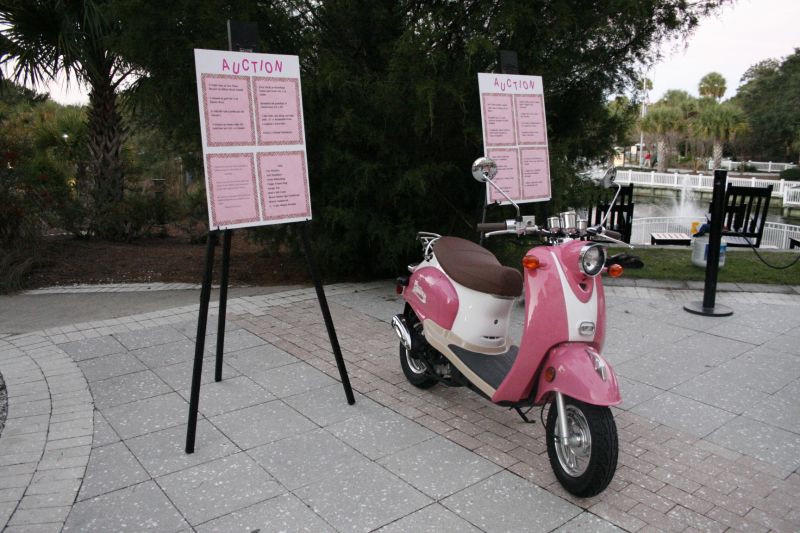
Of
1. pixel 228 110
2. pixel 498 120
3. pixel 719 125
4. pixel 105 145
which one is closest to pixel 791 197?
pixel 719 125

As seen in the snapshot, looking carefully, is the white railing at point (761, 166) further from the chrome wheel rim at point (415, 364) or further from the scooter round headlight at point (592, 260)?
the scooter round headlight at point (592, 260)

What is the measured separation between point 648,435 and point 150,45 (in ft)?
20.1

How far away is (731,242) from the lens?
380 inches

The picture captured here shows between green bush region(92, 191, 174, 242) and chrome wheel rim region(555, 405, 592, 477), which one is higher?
green bush region(92, 191, 174, 242)

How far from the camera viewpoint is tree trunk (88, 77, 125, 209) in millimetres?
10289

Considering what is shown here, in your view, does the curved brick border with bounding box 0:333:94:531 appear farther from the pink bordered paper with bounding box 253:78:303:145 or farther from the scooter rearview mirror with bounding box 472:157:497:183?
the scooter rearview mirror with bounding box 472:157:497:183

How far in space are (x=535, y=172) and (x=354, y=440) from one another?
3.15 metres

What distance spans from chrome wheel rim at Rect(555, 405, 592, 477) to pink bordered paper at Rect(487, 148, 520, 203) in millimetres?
2612

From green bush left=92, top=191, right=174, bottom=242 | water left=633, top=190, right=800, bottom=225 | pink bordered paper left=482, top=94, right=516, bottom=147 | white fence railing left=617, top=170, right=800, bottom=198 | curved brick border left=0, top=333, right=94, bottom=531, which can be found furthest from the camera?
white fence railing left=617, top=170, right=800, bottom=198

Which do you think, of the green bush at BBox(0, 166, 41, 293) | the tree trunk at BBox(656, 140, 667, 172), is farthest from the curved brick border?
the tree trunk at BBox(656, 140, 667, 172)

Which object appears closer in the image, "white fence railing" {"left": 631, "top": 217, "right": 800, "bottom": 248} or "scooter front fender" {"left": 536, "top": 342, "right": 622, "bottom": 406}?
"scooter front fender" {"left": 536, "top": 342, "right": 622, "bottom": 406}

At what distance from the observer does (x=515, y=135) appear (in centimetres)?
538

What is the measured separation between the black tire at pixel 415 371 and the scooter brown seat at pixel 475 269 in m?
0.71

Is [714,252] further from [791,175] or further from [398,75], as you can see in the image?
[791,175]
